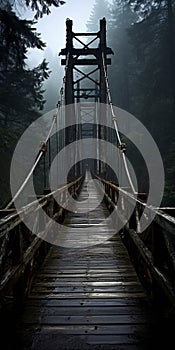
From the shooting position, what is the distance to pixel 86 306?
3420 millimetres

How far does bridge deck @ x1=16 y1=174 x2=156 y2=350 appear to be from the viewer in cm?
268

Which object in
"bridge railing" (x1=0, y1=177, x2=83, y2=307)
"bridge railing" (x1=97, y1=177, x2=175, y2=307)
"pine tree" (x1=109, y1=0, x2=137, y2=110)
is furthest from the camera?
"pine tree" (x1=109, y1=0, x2=137, y2=110)

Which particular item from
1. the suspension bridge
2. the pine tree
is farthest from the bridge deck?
the pine tree

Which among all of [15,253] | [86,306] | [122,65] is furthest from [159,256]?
[122,65]

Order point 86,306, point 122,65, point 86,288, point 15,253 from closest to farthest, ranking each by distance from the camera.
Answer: point 15,253 < point 86,306 < point 86,288 < point 122,65

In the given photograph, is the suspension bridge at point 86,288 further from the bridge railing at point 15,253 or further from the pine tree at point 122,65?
the pine tree at point 122,65

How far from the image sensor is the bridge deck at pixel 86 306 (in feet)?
8.79

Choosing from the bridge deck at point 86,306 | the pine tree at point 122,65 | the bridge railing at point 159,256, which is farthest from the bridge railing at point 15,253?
the pine tree at point 122,65

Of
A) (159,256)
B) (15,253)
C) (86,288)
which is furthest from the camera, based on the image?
(86,288)

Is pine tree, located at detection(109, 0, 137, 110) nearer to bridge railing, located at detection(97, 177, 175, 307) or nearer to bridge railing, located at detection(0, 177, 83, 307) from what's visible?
bridge railing, located at detection(97, 177, 175, 307)

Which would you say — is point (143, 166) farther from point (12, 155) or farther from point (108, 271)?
point (108, 271)

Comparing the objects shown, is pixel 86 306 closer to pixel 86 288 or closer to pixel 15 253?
pixel 86 288

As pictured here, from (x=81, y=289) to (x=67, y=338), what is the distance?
49.7 inches

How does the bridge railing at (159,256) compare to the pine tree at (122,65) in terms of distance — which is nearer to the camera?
the bridge railing at (159,256)
